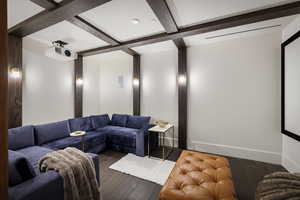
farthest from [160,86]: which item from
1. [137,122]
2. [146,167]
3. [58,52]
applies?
[58,52]

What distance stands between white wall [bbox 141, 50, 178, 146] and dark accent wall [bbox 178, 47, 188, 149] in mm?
191

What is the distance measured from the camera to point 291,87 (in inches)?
88.2

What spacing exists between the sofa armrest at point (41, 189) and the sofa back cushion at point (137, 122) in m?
2.43

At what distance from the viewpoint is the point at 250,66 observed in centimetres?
287

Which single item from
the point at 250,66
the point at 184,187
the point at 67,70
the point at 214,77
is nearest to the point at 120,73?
the point at 67,70

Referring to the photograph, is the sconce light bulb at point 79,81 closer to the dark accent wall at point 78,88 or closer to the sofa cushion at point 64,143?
the dark accent wall at point 78,88

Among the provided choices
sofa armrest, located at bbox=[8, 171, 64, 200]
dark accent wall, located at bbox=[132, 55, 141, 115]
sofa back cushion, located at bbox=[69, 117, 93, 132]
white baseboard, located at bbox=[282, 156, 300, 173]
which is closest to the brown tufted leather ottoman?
sofa armrest, located at bbox=[8, 171, 64, 200]

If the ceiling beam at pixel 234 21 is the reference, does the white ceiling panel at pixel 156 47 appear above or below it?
above

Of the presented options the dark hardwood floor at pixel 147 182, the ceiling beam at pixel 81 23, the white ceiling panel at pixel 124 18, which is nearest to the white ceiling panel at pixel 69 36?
the ceiling beam at pixel 81 23

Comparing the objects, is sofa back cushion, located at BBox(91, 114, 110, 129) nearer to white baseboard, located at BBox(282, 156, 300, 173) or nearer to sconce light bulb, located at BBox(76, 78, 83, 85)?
sconce light bulb, located at BBox(76, 78, 83, 85)

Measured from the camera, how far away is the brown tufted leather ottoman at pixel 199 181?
1.23 meters

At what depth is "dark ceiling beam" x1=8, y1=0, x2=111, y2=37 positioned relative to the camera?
172cm

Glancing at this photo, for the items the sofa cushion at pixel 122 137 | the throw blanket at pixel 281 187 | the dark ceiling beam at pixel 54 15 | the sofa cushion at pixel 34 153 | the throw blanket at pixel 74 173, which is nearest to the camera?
the throw blanket at pixel 281 187

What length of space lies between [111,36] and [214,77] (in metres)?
2.51
